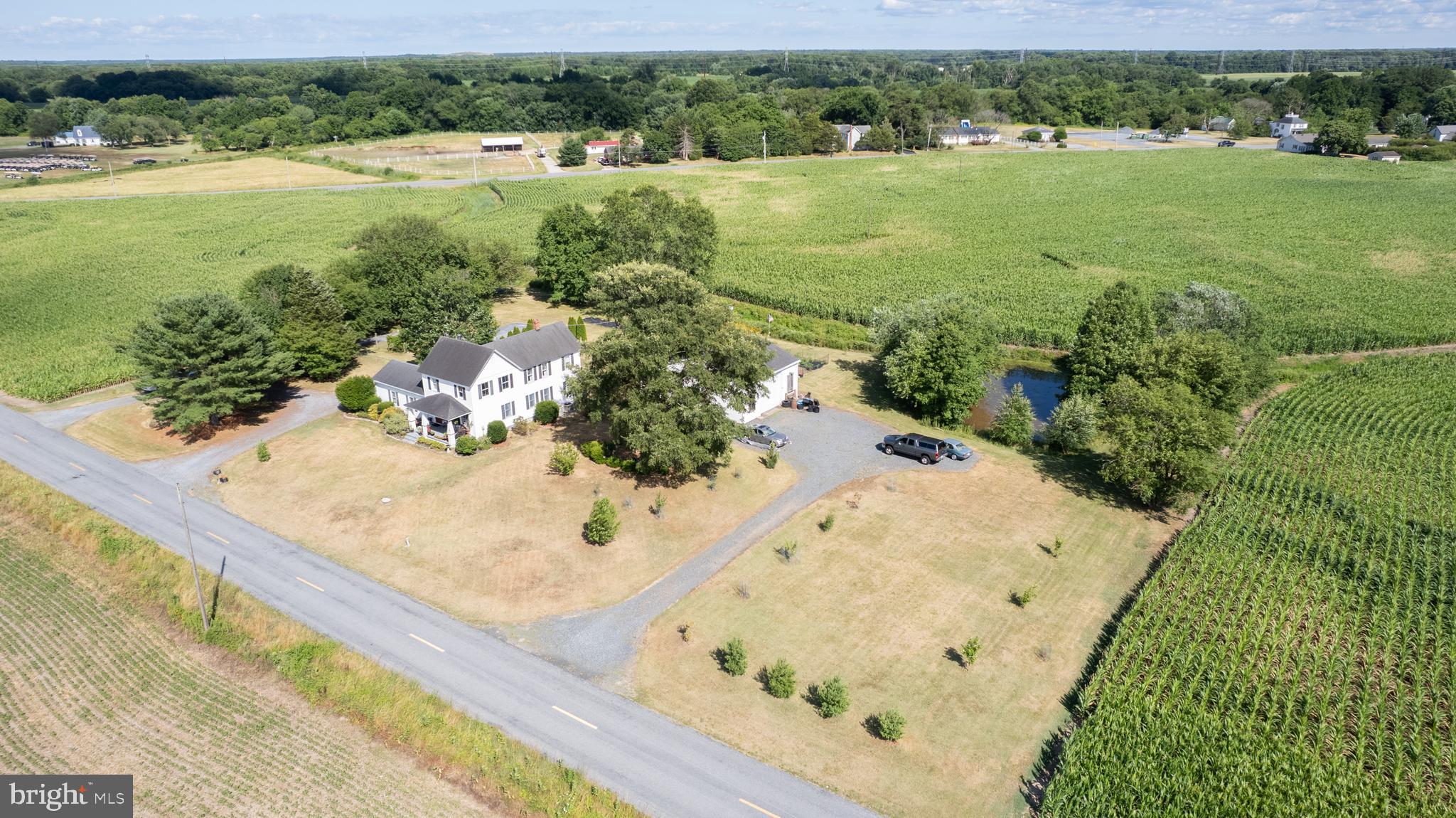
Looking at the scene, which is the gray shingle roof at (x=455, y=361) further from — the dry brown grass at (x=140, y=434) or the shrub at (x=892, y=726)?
the shrub at (x=892, y=726)

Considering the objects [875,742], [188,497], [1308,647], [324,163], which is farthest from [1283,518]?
[324,163]

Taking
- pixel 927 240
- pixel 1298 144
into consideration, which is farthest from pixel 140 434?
pixel 1298 144

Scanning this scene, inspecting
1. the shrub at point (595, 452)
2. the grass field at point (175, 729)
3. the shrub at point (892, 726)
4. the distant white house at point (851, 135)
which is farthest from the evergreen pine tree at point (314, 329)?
the distant white house at point (851, 135)

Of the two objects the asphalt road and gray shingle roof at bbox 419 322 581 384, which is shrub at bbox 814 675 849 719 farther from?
gray shingle roof at bbox 419 322 581 384

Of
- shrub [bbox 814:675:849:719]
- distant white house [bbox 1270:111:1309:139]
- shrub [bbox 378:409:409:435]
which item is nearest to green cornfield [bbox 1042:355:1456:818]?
shrub [bbox 814:675:849:719]

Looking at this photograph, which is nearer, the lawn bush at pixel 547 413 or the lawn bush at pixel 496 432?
the lawn bush at pixel 496 432

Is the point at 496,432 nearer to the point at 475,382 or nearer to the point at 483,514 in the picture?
the point at 475,382

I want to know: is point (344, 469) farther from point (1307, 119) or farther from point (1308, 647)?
point (1307, 119)
